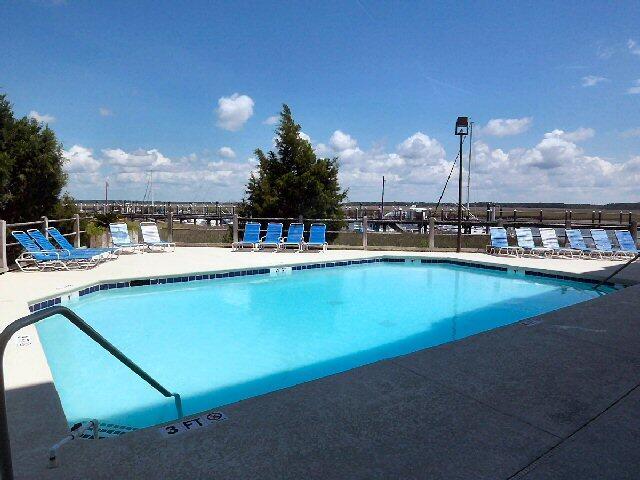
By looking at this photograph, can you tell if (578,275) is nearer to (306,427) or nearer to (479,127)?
(306,427)

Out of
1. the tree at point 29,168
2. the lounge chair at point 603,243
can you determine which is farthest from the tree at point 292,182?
the lounge chair at point 603,243

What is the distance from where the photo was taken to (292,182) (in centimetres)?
1723

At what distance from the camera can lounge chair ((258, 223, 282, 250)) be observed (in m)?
12.1

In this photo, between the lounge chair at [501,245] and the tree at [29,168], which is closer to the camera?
the lounge chair at [501,245]

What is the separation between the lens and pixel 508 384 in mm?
2932

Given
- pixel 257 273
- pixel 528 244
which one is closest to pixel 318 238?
pixel 257 273

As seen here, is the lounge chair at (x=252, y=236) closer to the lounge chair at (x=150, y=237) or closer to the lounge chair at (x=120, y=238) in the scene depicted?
the lounge chair at (x=150, y=237)

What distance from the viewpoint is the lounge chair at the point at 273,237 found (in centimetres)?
1210

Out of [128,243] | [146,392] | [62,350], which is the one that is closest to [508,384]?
[146,392]

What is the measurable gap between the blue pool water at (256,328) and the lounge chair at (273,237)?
8.23 ft

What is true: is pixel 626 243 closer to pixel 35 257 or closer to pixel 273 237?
pixel 273 237

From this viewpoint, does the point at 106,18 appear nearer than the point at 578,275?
No

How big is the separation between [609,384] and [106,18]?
13329 millimetres

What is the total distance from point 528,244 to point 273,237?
703 centimetres
